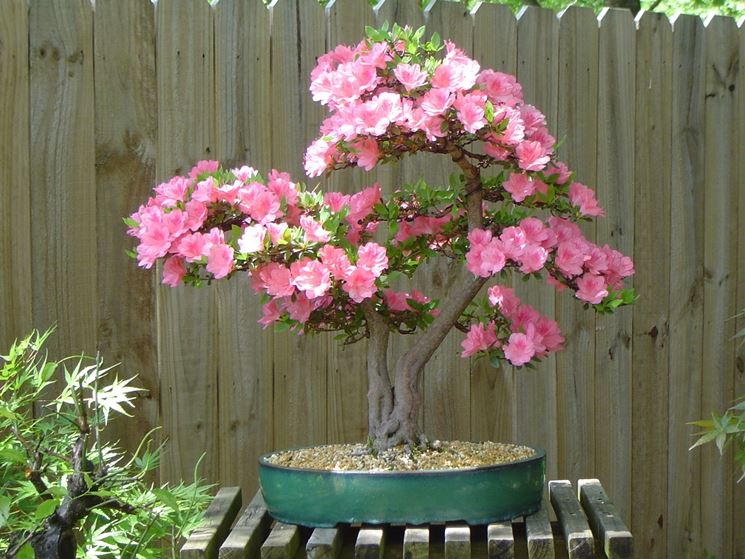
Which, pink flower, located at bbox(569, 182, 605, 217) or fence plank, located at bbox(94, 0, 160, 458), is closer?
pink flower, located at bbox(569, 182, 605, 217)

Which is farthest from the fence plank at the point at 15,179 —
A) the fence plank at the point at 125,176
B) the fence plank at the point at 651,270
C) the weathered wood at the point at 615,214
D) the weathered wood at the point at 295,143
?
the fence plank at the point at 651,270

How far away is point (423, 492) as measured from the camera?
134 cm

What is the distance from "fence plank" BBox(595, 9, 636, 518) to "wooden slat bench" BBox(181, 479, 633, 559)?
1182 millimetres

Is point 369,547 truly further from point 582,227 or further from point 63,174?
point 582,227

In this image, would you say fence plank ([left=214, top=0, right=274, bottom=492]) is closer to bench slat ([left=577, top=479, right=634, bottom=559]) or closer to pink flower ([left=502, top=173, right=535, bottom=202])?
bench slat ([left=577, top=479, right=634, bottom=559])

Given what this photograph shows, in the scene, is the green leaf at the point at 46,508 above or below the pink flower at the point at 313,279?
below

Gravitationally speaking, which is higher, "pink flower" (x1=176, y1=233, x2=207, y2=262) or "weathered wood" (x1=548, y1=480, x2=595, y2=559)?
"pink flower" (x1=176, y1=233, x2=207, y2=262)

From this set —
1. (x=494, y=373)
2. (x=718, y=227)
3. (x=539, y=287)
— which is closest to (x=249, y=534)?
(x=494, y=373)

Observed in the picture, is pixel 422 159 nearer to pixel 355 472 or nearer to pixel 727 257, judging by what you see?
pixel 727 257

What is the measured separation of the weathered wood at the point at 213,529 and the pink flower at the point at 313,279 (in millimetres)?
338

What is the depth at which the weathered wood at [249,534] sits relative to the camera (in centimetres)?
127

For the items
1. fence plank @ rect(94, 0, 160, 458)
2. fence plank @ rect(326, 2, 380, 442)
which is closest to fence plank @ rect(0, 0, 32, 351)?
fence plank @ rect(94, 0, 160, 458)

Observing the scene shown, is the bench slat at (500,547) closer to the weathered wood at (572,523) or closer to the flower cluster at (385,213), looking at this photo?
the weathered wood at (572,523)

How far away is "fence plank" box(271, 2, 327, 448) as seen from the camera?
2467 mm
